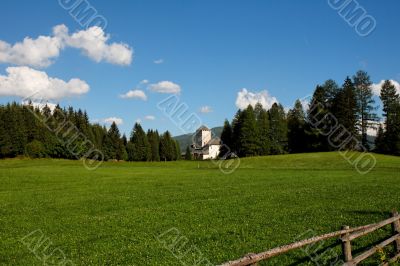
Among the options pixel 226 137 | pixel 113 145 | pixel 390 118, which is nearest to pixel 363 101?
pixel 390 118

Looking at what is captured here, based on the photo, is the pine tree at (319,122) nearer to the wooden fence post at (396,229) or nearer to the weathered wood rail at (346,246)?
the wooden fence post at (396,229)

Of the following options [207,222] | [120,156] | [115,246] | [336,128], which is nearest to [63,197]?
[207,222]

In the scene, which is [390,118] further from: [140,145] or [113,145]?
[113,145]

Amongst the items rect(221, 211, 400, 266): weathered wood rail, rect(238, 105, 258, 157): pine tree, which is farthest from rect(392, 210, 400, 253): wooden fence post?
rect(238, 105, 258, 157): pine tree

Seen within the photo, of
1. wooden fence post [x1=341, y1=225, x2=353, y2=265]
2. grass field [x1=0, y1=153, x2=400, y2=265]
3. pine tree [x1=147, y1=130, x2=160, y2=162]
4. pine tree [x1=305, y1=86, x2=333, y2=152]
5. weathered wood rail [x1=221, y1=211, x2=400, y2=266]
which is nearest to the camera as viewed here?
weathered wood rail [x1=221, y1=211, x2=400, y2=266]

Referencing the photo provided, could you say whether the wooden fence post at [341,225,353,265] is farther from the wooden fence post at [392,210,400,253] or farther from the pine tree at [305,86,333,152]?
the pine tree at [305,86,333,152]

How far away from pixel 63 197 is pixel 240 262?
33.1 metres

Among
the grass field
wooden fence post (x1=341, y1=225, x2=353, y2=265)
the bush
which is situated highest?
the bush

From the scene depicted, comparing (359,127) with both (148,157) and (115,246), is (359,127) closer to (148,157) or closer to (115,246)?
(148,157)

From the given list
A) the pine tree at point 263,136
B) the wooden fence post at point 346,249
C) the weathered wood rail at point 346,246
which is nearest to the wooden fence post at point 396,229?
the weathered wood rail at point 346,246

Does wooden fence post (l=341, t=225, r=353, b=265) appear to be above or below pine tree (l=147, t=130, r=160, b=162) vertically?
below

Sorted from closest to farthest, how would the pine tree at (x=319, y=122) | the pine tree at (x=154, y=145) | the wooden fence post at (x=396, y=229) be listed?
the wooden fence post at (x=396, y=229), the pine tree at (x=319, y=122), the pine tree at (x=154, y=145)

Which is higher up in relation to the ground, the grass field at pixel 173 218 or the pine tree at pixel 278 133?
the pine tree at pixel 278 133

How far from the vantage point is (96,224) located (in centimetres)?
2402
